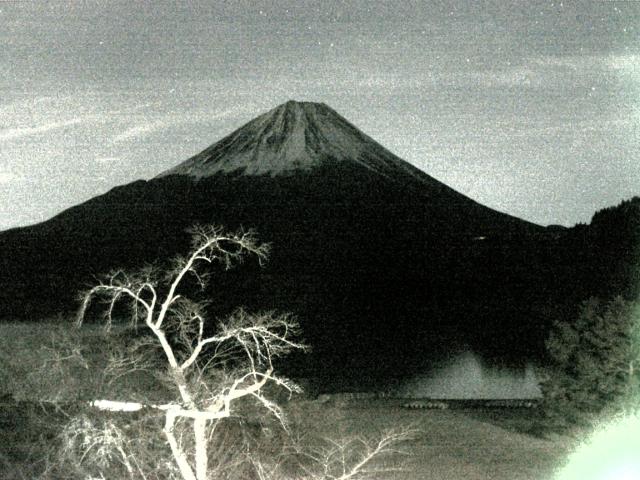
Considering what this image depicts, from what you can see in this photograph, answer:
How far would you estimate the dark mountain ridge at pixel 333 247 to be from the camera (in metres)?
51.8

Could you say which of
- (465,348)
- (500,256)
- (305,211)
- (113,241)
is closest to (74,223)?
(113,241)

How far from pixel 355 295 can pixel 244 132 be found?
37581 millimetres

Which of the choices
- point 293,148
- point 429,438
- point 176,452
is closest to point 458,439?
point 429,438

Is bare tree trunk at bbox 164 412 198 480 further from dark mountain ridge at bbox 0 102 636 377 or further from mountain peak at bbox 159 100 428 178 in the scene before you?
mountain peak at bbox 159 100 428 178

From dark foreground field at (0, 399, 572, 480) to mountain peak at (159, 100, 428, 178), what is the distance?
221 feet

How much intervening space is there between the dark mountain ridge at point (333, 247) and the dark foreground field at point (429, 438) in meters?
17.7

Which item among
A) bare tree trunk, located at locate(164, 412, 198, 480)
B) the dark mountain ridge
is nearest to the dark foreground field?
bare tree trunk, located at locate(164, 412, 198, 480)

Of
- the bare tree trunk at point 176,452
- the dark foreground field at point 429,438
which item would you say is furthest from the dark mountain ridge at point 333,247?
the bare tree trunk at point 176,452

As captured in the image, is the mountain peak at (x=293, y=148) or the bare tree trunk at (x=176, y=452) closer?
the bare tree trunk at (x=176, y=452)

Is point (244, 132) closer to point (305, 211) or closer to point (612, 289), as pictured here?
point (305, 211)

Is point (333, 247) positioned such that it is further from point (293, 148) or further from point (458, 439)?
point (458, 439)

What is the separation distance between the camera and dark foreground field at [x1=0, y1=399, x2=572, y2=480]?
51.0 ft

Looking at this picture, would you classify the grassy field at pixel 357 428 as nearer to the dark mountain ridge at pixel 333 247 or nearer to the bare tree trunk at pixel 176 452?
the bare tree trunk at pixel 176 452

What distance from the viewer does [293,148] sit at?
90.6 metres
